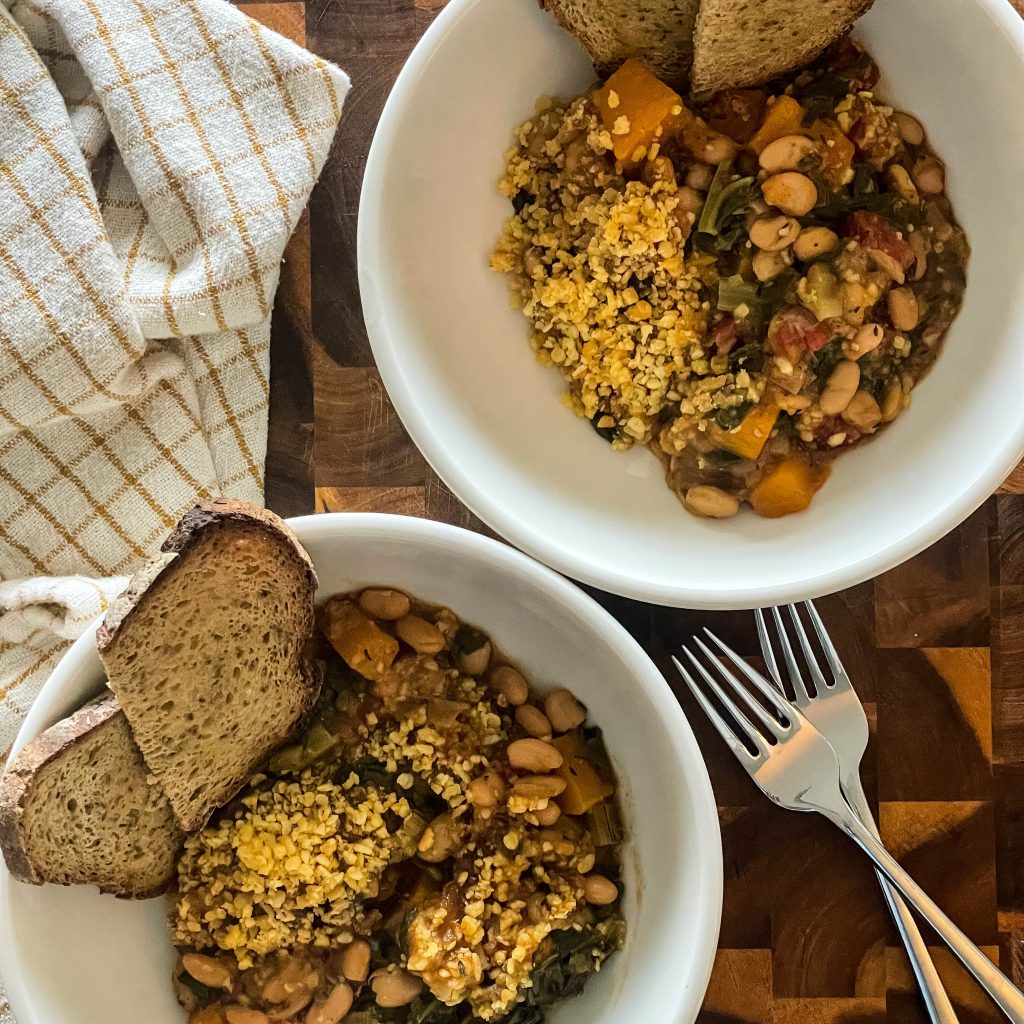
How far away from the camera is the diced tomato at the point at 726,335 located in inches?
57.9

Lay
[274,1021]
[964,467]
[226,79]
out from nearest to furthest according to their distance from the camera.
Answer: [964,467] → [274,1021] → [226,79]

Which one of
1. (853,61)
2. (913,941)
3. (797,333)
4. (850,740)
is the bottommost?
(913,941)

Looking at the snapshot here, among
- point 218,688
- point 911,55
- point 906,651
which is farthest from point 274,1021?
point 911,55

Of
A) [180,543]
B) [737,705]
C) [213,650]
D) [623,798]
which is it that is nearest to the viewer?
[180,543]

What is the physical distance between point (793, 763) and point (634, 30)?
1092 mm

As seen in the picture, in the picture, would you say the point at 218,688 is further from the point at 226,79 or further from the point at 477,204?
the point at 226,79

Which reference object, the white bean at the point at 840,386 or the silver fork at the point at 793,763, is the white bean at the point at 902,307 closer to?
the white bean at the point at 840,386

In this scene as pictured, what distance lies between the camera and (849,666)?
5.68ft

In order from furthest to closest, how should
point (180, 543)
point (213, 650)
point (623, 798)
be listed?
point (623, 798)
point (213, 650)
point (180, 543)

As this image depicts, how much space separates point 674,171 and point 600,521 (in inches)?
19.6

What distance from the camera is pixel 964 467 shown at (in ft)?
4.62

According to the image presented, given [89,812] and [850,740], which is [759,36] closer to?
[850,740]

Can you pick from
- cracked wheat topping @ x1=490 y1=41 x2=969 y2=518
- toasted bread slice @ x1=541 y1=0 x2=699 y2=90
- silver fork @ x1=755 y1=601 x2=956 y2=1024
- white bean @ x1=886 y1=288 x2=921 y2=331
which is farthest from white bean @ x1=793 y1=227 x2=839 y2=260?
silver fork @ x1=755 y1=601 x2=956 y2=1024

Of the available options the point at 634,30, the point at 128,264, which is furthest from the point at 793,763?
the point at 128,264
